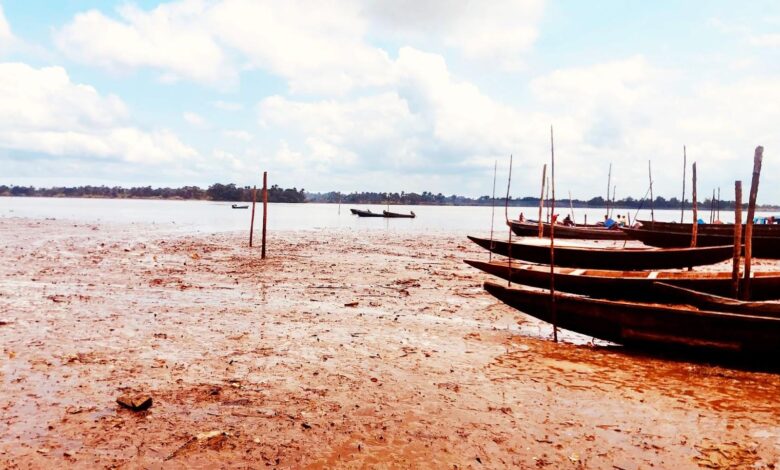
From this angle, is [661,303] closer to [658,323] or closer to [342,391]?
[658,323]

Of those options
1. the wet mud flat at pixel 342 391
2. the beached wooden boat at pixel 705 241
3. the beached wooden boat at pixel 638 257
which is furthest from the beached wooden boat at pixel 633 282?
the beached wooden boat at pixel 705 241

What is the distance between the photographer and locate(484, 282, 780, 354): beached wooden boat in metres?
6.66

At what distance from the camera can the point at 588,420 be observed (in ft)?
17.4

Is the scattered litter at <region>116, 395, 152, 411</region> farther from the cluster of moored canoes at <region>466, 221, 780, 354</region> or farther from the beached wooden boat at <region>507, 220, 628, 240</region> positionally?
the beached wooden boat at <region>507, 220, 628, 240</region>

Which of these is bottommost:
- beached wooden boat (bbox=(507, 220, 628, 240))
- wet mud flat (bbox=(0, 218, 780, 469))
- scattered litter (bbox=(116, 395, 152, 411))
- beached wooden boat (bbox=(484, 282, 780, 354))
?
wet mud flat (bbox=(0, 218, 780, 469))

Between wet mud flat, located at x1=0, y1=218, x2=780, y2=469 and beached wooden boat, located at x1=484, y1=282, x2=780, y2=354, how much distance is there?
0.39 m

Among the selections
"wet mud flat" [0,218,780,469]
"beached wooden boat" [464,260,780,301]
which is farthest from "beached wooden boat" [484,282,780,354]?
"beached wooden boat" [464,260,780,301]

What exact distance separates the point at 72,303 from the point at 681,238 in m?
21.9

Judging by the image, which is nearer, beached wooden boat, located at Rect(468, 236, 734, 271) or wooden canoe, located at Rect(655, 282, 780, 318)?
wooden canoe, located at Rect(655, 282, 780, 318)

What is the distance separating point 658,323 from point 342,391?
5.01 m

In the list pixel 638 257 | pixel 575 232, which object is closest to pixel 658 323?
pixel 638 257

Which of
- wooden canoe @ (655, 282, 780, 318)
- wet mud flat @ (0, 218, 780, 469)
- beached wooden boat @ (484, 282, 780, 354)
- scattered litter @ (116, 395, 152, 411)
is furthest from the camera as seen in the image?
wooden canoe @ (655, 282, 780, 318)

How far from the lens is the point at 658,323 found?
7418mm

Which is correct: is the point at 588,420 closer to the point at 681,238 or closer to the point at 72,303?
the point at 72,303
